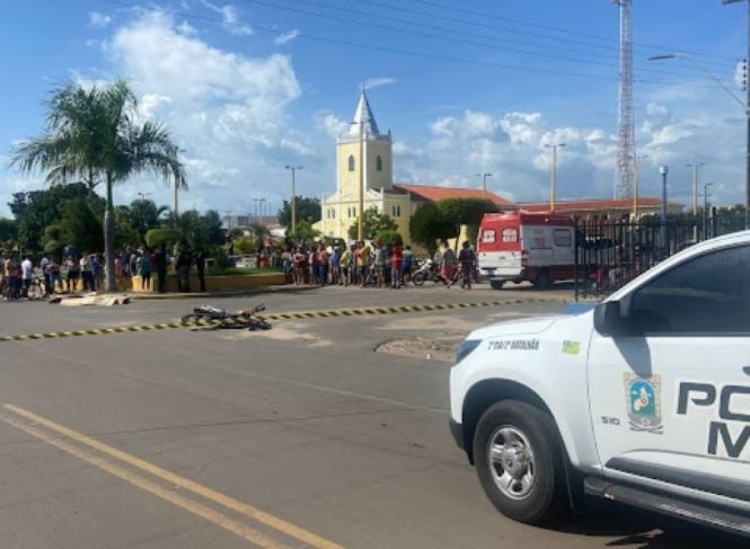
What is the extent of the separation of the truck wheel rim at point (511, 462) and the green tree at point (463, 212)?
80601mm

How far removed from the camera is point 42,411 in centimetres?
873

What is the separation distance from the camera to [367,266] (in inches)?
1186

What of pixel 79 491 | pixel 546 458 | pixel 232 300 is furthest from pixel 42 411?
A: pixel 232 300

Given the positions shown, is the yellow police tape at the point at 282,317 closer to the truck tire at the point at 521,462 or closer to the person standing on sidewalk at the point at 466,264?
the person standing on sidewalk at the point at 466,264

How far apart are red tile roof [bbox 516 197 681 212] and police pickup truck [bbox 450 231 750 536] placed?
297ft

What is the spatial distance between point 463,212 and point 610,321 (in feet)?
270

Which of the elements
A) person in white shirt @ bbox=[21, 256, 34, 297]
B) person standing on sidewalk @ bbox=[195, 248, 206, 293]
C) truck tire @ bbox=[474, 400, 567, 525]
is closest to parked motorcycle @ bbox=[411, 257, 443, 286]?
person standing on sidewalk @ bbox=[195, 248, 206, 293]

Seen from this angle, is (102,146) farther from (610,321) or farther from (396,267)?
(610,321)

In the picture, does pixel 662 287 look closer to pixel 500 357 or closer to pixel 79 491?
pixel 500 357

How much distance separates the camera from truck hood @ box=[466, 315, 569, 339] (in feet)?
16.7

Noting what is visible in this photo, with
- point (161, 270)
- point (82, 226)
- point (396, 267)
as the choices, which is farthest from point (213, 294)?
point (82, 226)

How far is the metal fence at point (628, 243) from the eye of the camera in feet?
51.8

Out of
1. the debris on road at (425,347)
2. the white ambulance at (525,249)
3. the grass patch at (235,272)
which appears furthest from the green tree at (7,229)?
the debris on road at (425,347)

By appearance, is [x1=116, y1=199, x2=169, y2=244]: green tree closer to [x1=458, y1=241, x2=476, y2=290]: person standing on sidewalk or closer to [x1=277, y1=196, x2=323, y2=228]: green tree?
[x1=458, y1=241, x2=476, y2=290]: person standing on sidewalk
